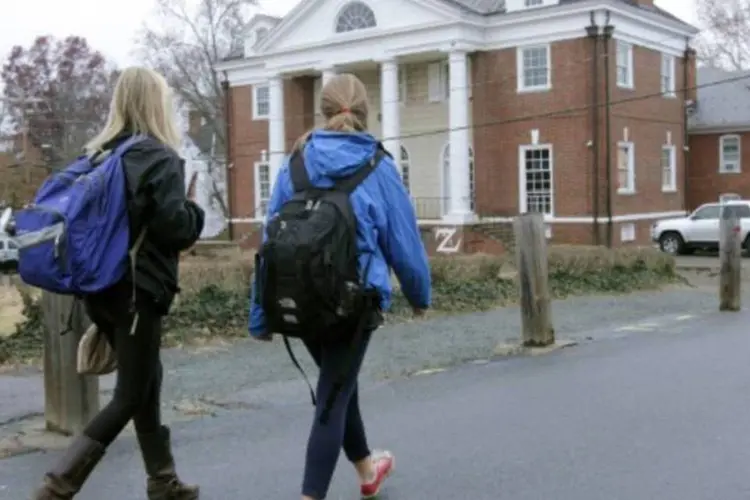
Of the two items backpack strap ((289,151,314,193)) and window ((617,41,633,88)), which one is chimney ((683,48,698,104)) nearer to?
window ((617,41,633,88))

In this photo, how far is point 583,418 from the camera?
21.6 feet

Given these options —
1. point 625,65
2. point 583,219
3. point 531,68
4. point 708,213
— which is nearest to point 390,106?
point 531,68

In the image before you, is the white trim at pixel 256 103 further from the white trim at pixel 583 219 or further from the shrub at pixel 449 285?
the shrub at pixel 449 285

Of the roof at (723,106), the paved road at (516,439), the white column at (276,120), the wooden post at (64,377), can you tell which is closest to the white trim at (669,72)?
the roof at (723,106)

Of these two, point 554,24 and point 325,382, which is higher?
point 554,24

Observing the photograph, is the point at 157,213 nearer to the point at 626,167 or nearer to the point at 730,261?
the point at 730,261

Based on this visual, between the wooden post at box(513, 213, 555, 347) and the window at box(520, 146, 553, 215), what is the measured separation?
76.5 feet

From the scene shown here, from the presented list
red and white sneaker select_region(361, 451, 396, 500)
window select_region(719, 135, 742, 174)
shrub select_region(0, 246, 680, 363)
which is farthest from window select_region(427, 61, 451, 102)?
red and white sneaker select_region(361, 451, 396, 500)

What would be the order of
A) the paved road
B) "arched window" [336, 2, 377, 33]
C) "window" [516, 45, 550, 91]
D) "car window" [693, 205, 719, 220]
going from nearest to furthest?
the paved road, "car window" [693, 205, 719, 220], "window" [516, 45, 550, 91], "arched window" [336, 2, 377, 33]

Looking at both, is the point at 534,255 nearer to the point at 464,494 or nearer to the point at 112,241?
the point at 464,494

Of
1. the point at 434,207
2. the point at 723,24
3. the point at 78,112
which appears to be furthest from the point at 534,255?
the point at 78,112

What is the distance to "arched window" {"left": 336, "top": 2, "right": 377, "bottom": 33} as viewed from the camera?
116ft

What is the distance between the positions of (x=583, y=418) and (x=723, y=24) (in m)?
55.1

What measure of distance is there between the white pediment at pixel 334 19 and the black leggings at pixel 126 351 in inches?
1166
